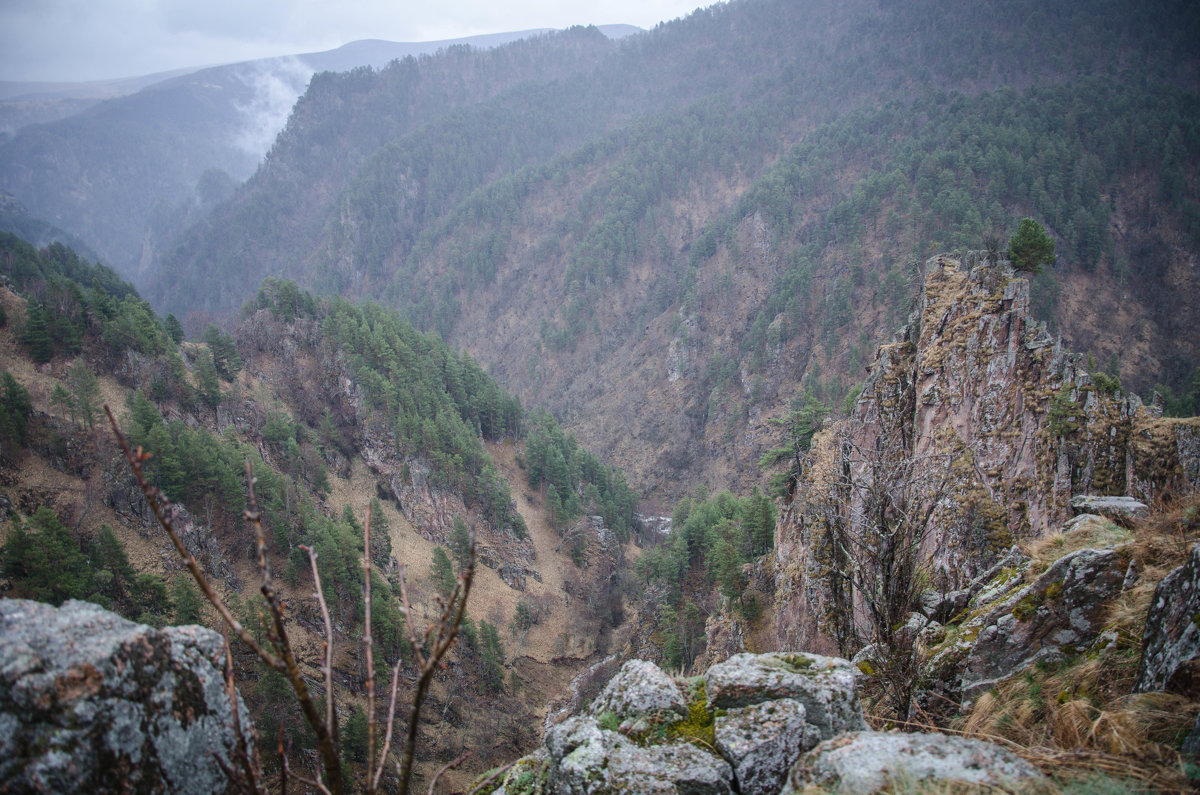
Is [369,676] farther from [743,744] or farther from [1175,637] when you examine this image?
[1175,637]

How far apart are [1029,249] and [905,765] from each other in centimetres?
3074

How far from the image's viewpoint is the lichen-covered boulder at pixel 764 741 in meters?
6.04

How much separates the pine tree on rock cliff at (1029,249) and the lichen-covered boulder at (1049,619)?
25593 mm

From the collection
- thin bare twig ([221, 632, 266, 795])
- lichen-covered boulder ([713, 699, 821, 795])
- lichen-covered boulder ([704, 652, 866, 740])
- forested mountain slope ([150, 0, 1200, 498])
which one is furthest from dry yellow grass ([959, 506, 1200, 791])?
forested mountain slope ([150, 0, 1200, 498])

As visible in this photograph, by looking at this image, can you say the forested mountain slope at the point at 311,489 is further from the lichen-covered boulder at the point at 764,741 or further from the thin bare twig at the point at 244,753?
the thin bare twig at the point at 244,753

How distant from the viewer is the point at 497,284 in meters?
151

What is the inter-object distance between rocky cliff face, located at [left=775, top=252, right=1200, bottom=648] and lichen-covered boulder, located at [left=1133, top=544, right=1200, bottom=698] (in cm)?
1166

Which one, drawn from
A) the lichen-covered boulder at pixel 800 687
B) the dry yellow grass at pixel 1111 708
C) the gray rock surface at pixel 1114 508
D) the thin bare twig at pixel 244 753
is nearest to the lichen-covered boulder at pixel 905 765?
the dry yellow grass at pixel 1111 708

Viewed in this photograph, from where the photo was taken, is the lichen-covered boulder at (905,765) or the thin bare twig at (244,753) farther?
the lichen-covered boulder at (905,765)

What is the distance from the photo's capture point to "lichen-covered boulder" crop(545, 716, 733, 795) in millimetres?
5887

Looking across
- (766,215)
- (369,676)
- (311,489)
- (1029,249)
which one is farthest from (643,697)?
(766,215)

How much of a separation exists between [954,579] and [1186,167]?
99539 millimetres

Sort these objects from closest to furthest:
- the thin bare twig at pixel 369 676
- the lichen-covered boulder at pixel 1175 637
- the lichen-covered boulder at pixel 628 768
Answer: the thin bare twig at pixel 369 676 → the lichen-covered boulder at pixel 1175 637 → the lichen-covered boulder at pixel 628 768

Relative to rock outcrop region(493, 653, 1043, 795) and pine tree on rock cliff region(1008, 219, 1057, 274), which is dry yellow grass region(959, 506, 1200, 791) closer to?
rock outcrop region(493, 653, 1043, 795)
